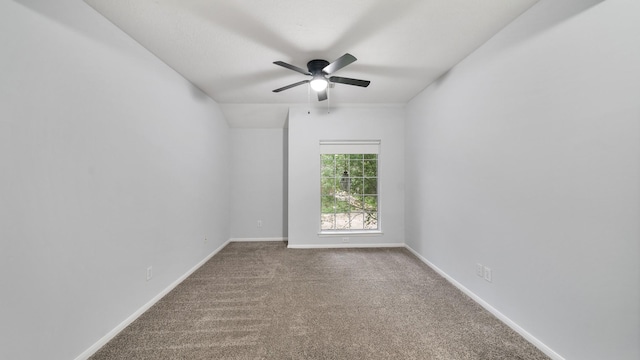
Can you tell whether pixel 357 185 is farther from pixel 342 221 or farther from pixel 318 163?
pixel 318 163

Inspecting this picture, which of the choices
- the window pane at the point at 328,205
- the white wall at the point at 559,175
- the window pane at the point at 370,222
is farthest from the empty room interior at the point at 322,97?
the window pane at the point at 328,205

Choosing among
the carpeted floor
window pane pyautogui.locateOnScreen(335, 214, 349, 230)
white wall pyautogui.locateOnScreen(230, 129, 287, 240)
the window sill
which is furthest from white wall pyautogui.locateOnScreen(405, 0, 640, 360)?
white wall pyautogui.locateOnScreen(230, 129, 287, 240)

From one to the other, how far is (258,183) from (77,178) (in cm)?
304

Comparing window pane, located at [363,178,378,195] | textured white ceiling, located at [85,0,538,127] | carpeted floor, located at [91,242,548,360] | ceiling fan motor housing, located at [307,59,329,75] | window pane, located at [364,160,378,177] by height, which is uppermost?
textured white ceiling, located at [85,0,538,127]

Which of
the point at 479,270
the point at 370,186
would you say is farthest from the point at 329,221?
the point at 479,270

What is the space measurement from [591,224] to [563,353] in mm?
889

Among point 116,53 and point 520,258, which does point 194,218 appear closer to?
point 116,53

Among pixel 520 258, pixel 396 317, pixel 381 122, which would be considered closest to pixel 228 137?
pixel 381 122

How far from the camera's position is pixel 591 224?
4.46 feet

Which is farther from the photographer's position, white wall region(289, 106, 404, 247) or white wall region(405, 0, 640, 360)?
white wall region(289, 106, 404, 247)

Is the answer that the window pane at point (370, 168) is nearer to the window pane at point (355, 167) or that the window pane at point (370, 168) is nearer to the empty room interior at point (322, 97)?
the window pane at point (355, 167)

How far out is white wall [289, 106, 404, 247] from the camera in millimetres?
4043

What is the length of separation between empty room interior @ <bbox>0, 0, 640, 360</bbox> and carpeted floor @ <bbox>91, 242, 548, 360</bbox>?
36 millimetres

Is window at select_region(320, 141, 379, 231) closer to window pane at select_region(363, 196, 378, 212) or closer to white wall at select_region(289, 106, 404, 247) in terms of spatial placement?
window pane at select_region(363, 196, 378, 212)
